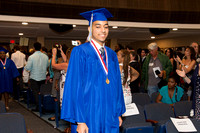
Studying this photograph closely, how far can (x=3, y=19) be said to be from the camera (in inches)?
250

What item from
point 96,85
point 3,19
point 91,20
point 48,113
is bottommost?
point 48,113

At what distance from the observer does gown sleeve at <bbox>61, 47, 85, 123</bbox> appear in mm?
1778

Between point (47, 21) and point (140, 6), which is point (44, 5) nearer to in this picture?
point (47, 21)

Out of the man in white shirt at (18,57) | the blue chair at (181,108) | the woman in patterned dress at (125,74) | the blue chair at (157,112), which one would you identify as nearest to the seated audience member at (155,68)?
the blue chair at (181,108)

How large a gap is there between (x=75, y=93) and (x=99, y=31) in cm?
53

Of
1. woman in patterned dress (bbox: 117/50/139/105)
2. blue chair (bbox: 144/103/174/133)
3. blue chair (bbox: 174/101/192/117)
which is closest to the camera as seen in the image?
woman in patterned dress (bbox: 117/50/139/105)

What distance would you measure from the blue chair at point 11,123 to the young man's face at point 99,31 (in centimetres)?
131

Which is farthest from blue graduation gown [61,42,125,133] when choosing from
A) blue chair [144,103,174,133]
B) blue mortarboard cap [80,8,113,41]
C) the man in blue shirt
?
the man in blue shirt

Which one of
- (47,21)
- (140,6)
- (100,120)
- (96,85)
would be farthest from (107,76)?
(140,6)

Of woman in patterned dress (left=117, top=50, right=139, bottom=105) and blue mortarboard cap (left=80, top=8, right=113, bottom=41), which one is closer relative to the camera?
blue mortarboard cap (left=80, top=8, right=113, bottom=41)

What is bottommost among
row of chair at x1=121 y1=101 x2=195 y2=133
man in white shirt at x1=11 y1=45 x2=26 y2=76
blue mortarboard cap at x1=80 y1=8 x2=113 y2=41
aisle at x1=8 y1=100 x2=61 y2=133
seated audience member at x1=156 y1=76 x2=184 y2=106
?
aisle at x1=8 y1=100 x2=61 y2=133

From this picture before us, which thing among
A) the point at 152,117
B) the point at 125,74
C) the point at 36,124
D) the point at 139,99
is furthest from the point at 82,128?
the point at 36,124

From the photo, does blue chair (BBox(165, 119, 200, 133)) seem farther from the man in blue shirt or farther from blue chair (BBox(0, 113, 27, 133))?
the man in blue shirt

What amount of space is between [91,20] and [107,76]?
0.49m
